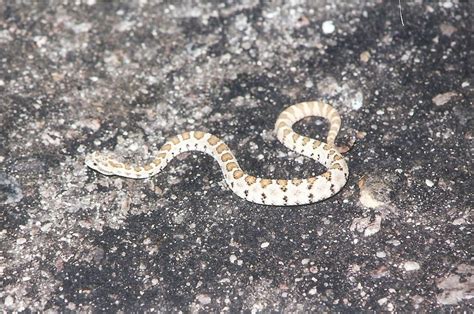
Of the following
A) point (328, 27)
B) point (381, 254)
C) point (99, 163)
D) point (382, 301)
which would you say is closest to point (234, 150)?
point (99, 163)

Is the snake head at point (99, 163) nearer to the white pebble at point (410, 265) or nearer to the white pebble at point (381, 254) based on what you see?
the white pebble at point (381, 254)

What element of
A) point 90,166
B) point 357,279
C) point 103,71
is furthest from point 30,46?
point 357,279

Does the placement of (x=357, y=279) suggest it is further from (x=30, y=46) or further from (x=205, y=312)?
(x=30, y=46)

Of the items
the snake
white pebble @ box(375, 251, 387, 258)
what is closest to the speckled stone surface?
white pebble @ box(375, 251, 387, 258)

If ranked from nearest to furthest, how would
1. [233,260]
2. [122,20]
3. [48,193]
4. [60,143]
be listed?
[233,260] → [48,193] → [60,143] → [122,20]

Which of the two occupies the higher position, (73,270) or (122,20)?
(122,20)

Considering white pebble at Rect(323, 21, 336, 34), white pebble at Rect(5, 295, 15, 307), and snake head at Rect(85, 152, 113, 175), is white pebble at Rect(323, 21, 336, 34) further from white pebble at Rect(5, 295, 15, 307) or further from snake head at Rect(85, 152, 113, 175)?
white pebble at Rect(5, 295, 15, 307)

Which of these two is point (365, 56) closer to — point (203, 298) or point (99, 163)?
point (99, 163)
